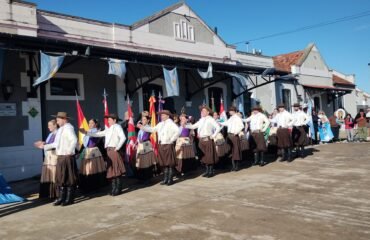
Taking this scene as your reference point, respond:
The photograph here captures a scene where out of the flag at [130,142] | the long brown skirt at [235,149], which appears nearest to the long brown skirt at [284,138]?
the long brown skirt at [235,149]

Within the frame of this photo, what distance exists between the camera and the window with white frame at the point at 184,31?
1494 cm

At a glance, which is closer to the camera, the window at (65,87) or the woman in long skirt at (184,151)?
the woman in long skirt at (184,151)

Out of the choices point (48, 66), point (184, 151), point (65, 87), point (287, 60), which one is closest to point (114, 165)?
point (184, 151)

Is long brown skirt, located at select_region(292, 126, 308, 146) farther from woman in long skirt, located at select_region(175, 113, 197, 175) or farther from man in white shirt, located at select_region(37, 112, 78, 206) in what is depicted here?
man in white shirt, located at select_region(37, 112, 78, 206)

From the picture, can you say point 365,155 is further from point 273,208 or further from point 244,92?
point 273,208

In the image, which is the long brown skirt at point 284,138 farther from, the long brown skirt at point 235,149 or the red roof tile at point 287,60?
the red roof tile at point 287,60

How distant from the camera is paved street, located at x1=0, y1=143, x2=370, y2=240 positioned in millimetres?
5055

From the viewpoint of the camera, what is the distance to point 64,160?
272 inches

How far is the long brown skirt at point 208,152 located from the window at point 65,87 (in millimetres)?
4172

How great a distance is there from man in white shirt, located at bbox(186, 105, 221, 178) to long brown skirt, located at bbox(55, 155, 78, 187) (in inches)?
136

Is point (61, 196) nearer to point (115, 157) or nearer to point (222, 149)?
point (115, 157)

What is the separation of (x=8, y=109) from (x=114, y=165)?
401 cm

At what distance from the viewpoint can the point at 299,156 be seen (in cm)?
1270

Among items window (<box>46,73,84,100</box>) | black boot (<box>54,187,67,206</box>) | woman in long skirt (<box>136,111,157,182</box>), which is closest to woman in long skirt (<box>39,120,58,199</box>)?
black boot (<box>54,187,67,206</box>)
